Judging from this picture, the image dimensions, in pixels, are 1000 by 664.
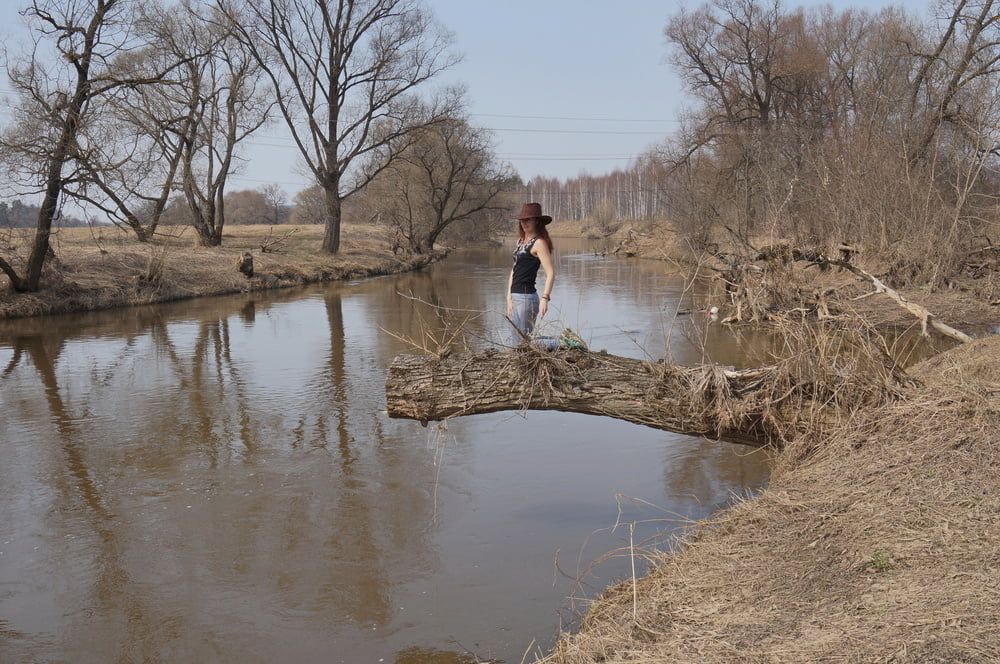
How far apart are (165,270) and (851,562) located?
81.1 feet

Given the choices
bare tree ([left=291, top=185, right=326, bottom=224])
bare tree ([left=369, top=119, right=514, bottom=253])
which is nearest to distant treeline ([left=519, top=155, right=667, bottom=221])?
bare tree ([left=291, top=185, right=326, bottom=224])

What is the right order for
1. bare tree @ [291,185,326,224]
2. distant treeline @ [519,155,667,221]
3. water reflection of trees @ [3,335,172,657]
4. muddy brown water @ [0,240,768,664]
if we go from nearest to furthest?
muddy brown water @ [0,240,768,664] → water reflection of trees @ [3,335,172,657] → bare tree @ [291,185,326,224] → distant treeline @ [519,155,667,221]

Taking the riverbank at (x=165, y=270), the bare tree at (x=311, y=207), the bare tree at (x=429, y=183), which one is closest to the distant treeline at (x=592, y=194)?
the bare tree at (x=311, y=207)

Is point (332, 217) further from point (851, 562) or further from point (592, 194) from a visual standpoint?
point (592, 194)

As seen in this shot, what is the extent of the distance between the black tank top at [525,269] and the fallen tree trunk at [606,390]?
1365 millimetres

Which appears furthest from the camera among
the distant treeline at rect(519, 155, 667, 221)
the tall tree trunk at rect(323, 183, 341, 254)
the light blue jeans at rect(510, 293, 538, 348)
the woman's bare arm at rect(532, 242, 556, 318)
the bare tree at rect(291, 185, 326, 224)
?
the distant treeline at rect(519, 155, 667, 221)

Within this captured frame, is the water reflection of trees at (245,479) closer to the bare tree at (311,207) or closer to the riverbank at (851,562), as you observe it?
the riverbank at (851,562)

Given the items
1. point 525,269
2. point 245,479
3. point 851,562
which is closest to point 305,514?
point 245,479

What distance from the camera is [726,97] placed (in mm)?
41375

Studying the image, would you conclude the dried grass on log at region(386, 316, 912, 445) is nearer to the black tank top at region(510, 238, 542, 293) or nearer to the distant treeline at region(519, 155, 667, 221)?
the black tank top at region(510, 238, 542, 293)

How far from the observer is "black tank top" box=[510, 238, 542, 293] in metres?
6.97

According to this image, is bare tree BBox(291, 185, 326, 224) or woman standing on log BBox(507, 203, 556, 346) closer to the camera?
woman standing on log BBox(507, 203, 556, 346)

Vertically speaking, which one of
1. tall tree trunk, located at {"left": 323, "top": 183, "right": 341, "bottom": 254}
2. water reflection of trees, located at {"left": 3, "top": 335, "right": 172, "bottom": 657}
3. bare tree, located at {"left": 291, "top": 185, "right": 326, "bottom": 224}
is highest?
bare tree, located at {"left": 291, "top": 185, "right": 326, "bottom": 224}

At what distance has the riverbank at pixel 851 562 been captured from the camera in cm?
334
